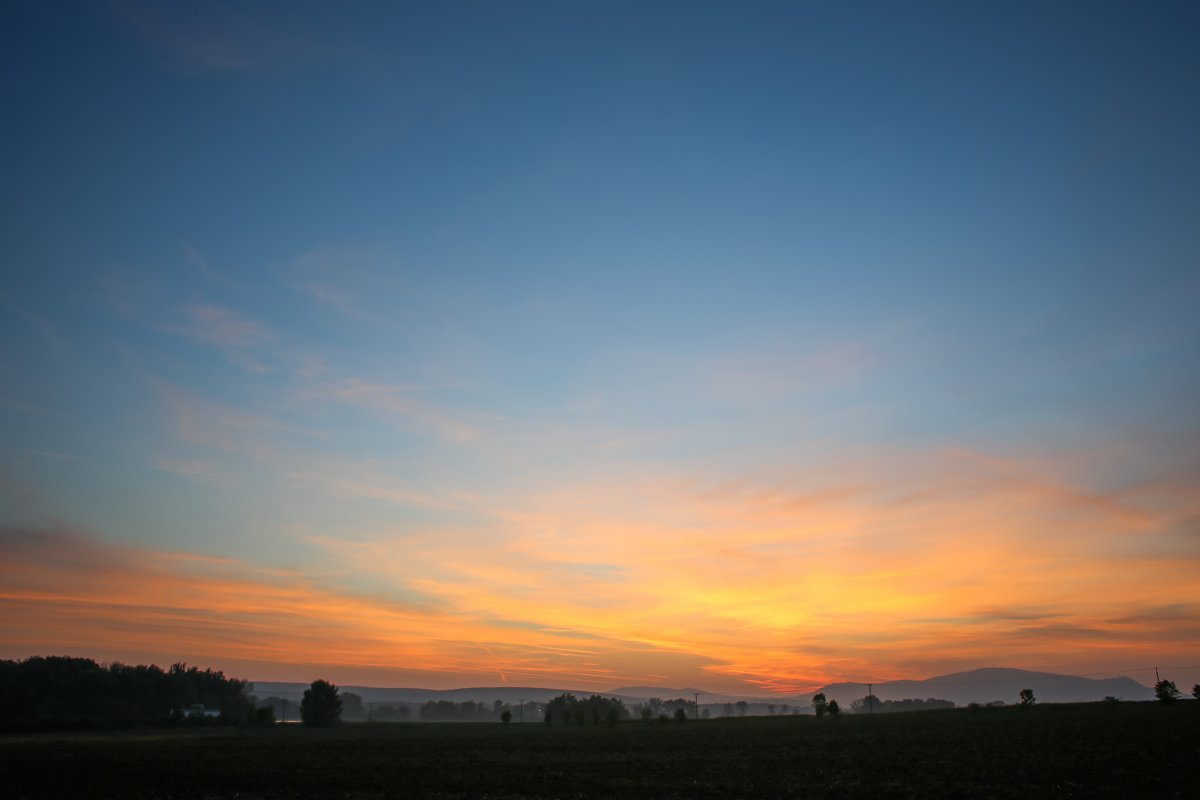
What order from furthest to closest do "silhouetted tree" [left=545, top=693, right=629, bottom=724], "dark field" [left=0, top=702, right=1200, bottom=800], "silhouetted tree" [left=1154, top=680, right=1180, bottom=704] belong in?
1. "silhouetted tree" [left=545, top=693, right=629, bottom=724]
2. "silhouetted tree" [left=1154, top=680, right=1180, bottom=704]
3. "dark field" [left=0, top=702, right=1200, bottom=800]

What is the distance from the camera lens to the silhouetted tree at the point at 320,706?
91.9 metres

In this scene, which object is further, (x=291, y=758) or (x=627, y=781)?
(x=291, y=758)

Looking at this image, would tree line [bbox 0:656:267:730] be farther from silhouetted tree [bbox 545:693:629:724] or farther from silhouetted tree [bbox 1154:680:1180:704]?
silhouetted tree [bbox 1154:680:1180:704]

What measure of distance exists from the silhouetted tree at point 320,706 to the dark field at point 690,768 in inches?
2038

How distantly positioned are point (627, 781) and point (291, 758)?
20845mm

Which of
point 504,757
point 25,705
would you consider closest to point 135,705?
point 25,705

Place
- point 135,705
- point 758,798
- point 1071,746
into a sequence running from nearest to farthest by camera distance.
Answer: point 758,798 → point 1071,746 → point 135,705

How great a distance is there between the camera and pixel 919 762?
27.6 meters

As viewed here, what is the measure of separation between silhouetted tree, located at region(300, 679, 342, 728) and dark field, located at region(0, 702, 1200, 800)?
51.8 metres

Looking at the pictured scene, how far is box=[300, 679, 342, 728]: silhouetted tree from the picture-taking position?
91.9m

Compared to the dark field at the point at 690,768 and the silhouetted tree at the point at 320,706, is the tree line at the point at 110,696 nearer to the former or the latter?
the silhouetted tree at the point at 320,706

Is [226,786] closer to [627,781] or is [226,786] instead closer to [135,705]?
[627,781]

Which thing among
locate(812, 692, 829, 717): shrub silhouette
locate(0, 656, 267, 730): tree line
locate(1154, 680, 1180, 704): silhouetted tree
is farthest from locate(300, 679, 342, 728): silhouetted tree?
locate(1154, 680, 1180, 704): silhouetted tree

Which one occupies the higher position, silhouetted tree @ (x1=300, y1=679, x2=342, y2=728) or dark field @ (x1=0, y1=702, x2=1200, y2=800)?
dark field @ (x1=0, y1=702, x2=1200, y2=800)
